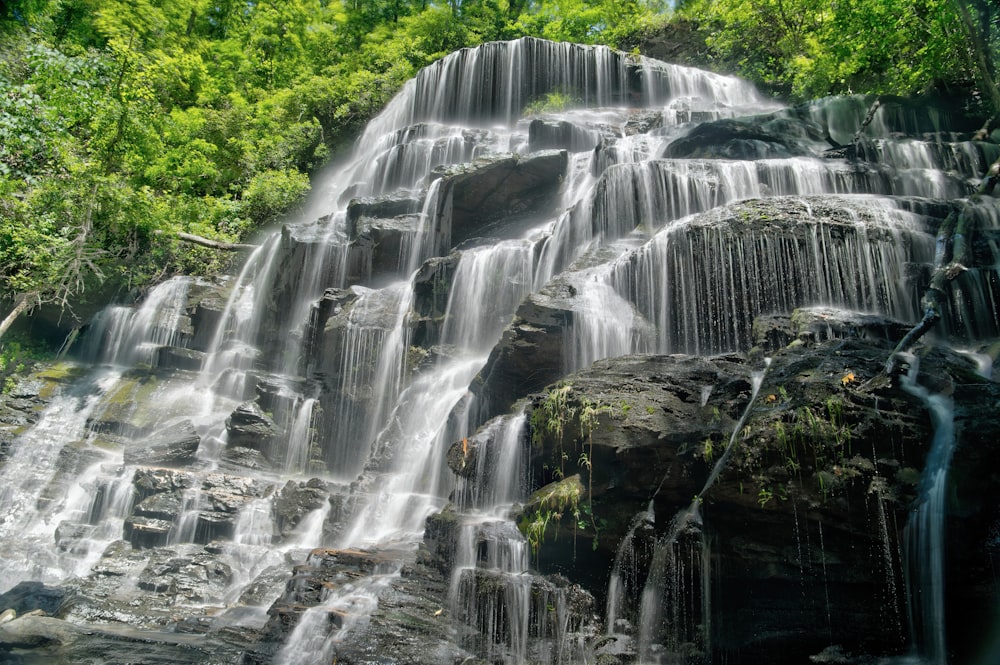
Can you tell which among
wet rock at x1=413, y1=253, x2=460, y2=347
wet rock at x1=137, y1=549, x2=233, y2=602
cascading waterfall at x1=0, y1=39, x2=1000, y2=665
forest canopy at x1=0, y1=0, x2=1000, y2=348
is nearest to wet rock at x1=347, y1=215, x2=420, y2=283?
cascading waterfall at x1=0, y1=39, x2=1000, y2=665

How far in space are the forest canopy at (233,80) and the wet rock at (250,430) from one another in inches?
184

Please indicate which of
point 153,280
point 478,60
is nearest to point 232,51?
point 478,60

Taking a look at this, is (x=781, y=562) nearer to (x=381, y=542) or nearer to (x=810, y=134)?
(x=381, y=542)

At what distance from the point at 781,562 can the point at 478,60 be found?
24.6 m

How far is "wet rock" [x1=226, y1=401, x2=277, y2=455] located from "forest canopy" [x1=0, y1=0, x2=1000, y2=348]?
4.67 meters

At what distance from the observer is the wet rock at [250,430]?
561 inches

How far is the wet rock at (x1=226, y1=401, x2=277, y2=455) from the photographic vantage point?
14258mm

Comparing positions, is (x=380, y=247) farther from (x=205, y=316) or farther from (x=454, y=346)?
(x=205, y=316)

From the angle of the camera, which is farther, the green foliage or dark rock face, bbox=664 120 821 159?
the green foliage

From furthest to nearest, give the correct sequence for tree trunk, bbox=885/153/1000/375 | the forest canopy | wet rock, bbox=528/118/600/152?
wet rock, bbox=528/118/600/152, the forest canopy, tree trunk, bbox=885/153/1000/375

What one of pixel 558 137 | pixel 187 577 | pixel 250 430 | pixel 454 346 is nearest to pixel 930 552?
pixel 187 577

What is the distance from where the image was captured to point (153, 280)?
833 inches

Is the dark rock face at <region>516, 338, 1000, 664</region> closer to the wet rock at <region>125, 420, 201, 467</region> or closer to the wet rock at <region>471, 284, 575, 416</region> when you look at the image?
the wet rock at <region>471, 284, 575, 416</region>

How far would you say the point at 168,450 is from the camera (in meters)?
13.6
